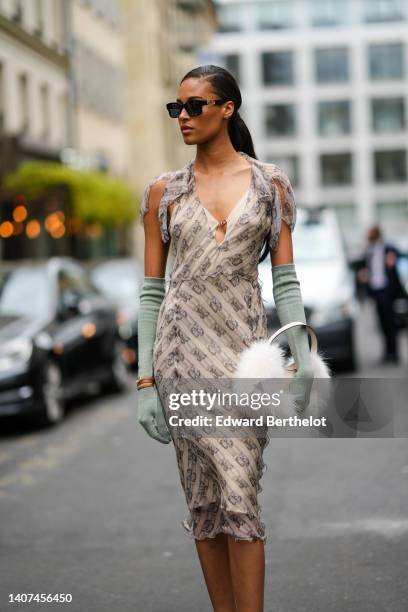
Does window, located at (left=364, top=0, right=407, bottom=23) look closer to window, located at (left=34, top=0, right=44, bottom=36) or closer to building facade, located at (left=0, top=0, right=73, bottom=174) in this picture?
building facade, located at (left=0, top=0, right=73, bottom=174)

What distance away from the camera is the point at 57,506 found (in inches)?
324

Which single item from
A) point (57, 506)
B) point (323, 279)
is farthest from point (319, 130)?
point (57, 506)

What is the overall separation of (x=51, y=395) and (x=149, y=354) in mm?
8573

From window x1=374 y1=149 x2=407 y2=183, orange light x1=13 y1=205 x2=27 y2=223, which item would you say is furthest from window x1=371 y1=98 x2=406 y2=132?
orange light x1=13 y1=205 x2=27 y2=223

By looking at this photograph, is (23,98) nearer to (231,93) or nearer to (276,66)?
(231,93)

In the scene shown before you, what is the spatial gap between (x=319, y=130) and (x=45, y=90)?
217 ft

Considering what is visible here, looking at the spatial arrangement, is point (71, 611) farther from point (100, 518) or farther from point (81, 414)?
point (81, 414)

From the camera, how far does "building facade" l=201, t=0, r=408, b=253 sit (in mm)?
103500

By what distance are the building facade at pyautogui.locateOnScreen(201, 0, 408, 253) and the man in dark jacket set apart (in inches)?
3363

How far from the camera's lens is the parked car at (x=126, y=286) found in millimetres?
19188

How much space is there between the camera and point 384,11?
104 m

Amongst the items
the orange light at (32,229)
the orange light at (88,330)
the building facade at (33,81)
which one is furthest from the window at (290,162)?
the orange light at (88,330)

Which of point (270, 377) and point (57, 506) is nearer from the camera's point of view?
point (270, 377)

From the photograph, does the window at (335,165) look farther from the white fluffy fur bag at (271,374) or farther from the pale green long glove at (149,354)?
the white fluffy fur bag at (271,374)
